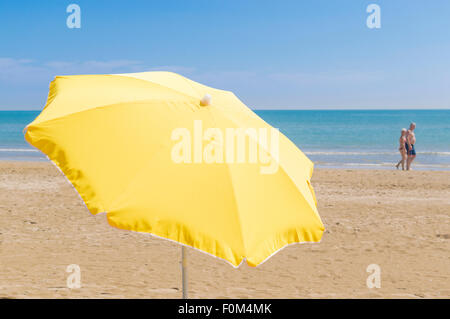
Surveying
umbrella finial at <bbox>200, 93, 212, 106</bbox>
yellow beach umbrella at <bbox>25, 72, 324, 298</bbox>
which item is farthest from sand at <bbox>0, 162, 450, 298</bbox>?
umbrella finial at <bbox>200, 93, 212, 106</bbox>

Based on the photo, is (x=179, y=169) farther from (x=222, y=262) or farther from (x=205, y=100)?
(x=222, y=262)

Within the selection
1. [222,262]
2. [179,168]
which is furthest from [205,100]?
[222,262]

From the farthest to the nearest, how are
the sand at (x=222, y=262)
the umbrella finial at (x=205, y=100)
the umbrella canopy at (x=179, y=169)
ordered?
1. the sand at (x=222, y=262)
2. the umbrella finial at (x=205, y=100)
3. the umbrella canopy at (x=179, y=169)

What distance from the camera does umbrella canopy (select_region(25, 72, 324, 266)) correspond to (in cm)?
240

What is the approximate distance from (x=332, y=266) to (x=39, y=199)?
23.5 ft

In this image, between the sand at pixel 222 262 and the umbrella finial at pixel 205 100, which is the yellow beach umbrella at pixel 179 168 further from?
the sand at pixel 222 262

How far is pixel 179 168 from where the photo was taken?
2.62 metres

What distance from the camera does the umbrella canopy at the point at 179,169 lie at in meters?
2.40

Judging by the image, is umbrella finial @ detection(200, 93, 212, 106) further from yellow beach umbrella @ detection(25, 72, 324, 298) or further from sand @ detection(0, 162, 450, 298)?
sand @ detection(0, 162, 450, 298)

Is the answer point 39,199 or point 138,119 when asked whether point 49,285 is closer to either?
point 138,119

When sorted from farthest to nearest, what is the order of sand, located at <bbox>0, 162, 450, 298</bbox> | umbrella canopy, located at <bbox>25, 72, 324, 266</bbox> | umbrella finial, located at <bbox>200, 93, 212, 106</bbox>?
sand, located at <bbox>0, 162, 450, 298</bbox>, umbrella finial, located at <bbox>200, 93, 212, 106</bbox>, umbrella canopy, located at <bbox>25, 72, 324, 266</bbox>

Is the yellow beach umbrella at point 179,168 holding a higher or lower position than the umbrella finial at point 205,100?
lower

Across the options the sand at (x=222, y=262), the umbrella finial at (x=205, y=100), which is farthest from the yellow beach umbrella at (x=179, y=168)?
the sand at (x=222, y=262)
